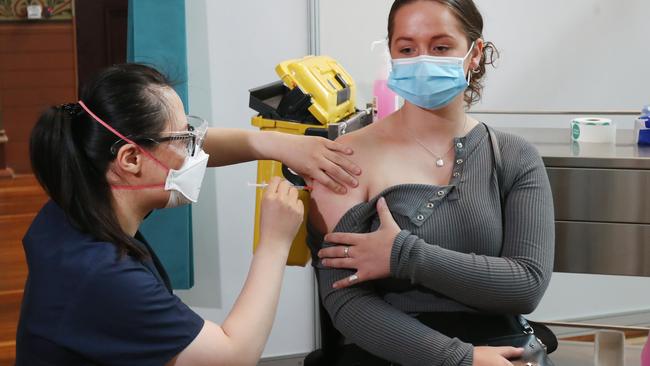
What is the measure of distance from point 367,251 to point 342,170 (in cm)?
19

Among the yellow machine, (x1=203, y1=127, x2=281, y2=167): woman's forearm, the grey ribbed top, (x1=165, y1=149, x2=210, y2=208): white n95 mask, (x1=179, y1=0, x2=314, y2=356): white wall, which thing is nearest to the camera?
(x1=165, y1=149, x2=210, y2=208): white n95 mask

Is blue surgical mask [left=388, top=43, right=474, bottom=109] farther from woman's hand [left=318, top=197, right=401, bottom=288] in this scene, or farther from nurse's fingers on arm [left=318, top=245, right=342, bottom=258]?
nurse's fingers on arm [left=318, top=245, right=342, bottom=258]

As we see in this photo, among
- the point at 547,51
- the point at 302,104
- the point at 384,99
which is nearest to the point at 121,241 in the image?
the point at 302,104

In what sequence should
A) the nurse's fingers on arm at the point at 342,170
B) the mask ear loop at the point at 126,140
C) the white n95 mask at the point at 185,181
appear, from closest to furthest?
the mask ear loop at the point at 126,140 → the white n95 mask at the point at 185,181 → the nurse's fingers on arm at the point at 342,170

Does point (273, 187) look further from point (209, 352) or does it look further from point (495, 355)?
point (495, 355)

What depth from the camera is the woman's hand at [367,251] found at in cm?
167

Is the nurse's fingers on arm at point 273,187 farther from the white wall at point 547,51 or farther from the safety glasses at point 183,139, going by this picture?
the white wall at point 547,51

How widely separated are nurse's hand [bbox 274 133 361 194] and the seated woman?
26 millimetres

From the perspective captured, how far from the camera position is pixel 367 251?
1.68m

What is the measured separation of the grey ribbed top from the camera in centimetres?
165

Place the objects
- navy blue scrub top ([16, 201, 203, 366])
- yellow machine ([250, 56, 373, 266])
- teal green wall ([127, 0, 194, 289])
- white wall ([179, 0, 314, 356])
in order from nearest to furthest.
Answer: navy blue scrub top ([16, 201, 203, 366]), yellow machine ([250, 56, 373, 266]), teal green wall ([127, 0, 194, 289]), white wall ([179, 0, 314, 356])

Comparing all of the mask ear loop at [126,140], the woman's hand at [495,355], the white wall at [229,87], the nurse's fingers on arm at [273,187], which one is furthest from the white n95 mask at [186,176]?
the white wall at [229,87]

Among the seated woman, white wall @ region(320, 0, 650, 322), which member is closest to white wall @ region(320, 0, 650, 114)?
white wall @ region(320, 0, 650, 322)

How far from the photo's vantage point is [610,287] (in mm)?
3266
